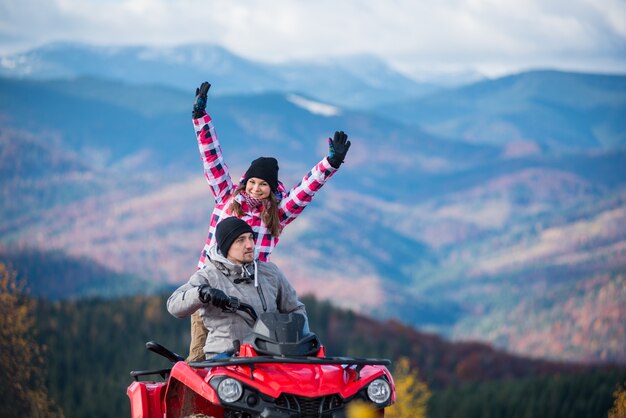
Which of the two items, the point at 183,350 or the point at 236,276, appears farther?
the point at 183,350

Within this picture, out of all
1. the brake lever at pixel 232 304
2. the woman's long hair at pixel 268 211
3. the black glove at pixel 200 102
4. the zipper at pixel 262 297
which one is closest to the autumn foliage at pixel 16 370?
the black glove at pixel 200 102

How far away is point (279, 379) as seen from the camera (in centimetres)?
725

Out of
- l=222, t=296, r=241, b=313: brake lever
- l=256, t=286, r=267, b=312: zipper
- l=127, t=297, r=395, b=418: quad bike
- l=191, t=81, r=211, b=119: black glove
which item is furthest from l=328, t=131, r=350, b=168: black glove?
l=222, t=296, r=241, b=313: brake lever

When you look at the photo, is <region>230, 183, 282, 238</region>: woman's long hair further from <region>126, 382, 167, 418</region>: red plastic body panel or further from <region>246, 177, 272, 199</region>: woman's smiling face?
<region>126, 382, 167, 418</region>: red plastic body panel

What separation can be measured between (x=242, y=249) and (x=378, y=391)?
1.54 metres

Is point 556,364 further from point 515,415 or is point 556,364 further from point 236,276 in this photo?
point 236,276

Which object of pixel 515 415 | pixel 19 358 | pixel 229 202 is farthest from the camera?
pixel 515 415

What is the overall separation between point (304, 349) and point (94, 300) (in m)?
118

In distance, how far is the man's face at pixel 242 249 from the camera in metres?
8.27

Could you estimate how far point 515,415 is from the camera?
82250mm

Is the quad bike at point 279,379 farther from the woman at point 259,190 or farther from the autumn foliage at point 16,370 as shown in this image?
the autumn foliage at point 16,370

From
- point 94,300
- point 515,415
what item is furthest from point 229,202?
point 94,300

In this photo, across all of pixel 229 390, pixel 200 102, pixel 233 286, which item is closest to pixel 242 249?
pixel 233 286

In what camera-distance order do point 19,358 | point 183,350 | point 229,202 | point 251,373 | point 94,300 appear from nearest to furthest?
point 251,373, point 229,202, point 19,358, point 183,350, point 94,300
